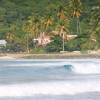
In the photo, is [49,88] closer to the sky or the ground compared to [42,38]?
closer to the ground

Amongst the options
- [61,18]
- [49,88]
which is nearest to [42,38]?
[49,88]

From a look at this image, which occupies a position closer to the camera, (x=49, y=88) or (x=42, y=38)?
(x=42, y=38)

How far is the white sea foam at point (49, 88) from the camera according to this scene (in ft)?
11.2

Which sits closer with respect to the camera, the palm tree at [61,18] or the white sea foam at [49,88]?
the palm tree at [61,18]

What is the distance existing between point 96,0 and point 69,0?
7 centimetres

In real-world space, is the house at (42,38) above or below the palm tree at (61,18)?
below

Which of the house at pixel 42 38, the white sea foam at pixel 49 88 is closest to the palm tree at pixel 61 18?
the house at pixel 42 38

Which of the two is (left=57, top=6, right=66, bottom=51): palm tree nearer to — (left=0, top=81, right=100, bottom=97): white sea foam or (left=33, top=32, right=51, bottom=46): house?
→ (left=33, top=32, right=51, bottom=46): house

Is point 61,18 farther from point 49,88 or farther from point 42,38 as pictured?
point 49,88

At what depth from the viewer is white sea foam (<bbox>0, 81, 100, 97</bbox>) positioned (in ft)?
11.2

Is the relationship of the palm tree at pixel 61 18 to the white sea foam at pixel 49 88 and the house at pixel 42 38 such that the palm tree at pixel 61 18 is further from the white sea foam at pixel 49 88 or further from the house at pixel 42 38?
the white sea foam at pixel 49 88

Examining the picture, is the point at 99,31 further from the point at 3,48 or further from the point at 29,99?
the point at 3,48

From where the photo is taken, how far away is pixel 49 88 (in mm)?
3660

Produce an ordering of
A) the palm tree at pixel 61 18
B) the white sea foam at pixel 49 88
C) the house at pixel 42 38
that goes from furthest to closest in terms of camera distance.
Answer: the white sea foam at pixel 49 88, the house at pixel 42 38, the palm tree at pixel 61 18
